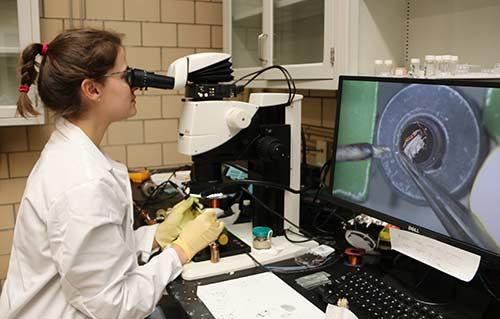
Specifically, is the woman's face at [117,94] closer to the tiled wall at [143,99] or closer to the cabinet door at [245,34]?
the cabinet door at [245,34]

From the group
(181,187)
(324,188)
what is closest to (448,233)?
(324,188)

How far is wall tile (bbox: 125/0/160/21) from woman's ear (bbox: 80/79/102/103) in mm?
1410

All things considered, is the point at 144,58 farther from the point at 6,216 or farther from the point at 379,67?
the point at 379,67

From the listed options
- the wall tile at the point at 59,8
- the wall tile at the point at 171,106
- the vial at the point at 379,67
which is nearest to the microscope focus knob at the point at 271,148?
the vial at the point at 379,67

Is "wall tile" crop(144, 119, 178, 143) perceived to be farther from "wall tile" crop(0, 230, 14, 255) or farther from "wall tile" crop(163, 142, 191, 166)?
"wall tile" crop(0, 230, 14, 255)

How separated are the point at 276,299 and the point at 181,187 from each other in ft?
3.24

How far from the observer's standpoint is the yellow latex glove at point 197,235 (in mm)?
1200

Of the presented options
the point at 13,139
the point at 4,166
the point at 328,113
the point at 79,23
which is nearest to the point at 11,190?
the point at 4,166

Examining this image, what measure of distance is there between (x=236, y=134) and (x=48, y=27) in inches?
55.0

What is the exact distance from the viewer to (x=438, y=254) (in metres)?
1.01

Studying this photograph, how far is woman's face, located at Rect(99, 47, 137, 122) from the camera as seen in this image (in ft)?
3.55

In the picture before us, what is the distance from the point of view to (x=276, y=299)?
40.4 inches

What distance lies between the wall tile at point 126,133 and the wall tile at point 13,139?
1.33ft

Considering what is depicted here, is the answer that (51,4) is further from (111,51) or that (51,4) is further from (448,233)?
(448,233)
